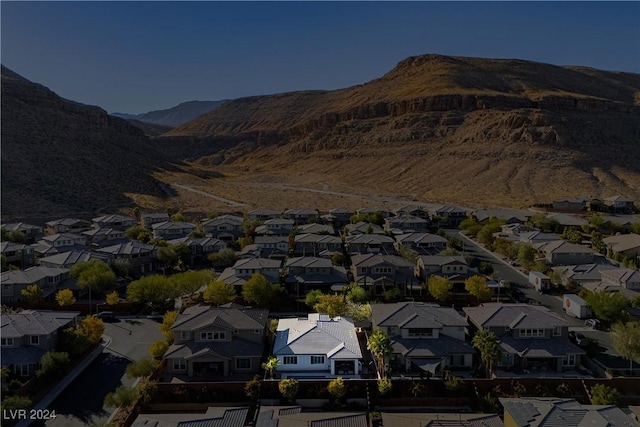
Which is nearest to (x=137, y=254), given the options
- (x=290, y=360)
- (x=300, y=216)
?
(x=290, y=360)

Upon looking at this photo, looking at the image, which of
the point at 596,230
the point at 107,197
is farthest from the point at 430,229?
the point at 107,197

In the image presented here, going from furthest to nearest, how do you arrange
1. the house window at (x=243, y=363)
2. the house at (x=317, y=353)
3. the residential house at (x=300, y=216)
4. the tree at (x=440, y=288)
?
the residential house at (x=300, y=216) → the tree at (x=440, y=288) → the house window at (x=243, y=363) → the house at (x=317, y=353)

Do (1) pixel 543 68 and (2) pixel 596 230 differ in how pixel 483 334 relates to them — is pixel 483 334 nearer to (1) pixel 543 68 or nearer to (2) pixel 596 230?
(2) pixel 596 230

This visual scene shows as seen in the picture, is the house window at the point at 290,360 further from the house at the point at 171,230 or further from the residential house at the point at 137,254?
the house at the point at 171,230

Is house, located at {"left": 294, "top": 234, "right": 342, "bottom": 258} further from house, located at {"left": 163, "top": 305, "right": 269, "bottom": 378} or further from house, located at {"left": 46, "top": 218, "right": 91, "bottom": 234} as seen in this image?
house, located at {"left": 46, "top": 218, "right": 91, "bottom": 234}

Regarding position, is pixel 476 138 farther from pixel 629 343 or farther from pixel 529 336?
pixel 629 343

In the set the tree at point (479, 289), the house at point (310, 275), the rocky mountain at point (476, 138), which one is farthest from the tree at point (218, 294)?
the rocky mountain at point (476, 138)

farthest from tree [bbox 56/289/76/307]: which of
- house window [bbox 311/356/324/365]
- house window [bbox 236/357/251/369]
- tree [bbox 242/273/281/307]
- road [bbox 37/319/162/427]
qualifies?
house window [bbox 311/356/324/365]
